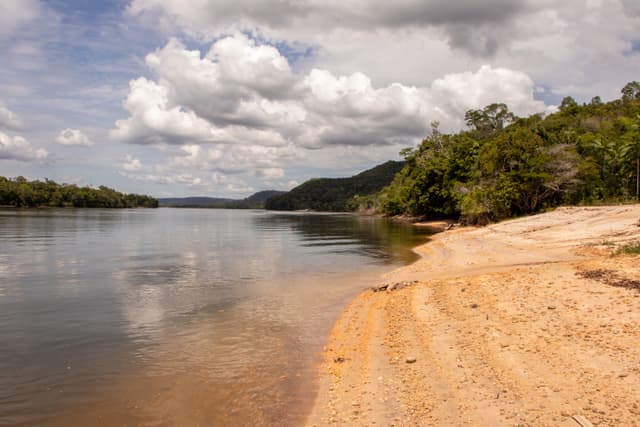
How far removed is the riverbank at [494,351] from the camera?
6.98 metres

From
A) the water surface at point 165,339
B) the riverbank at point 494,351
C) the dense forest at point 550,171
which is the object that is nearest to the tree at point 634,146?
the dense forest at point 550,171

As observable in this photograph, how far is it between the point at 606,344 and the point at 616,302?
3.09 metres

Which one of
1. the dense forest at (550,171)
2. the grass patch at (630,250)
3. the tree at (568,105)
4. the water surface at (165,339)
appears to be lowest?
the water surface at (165,339)

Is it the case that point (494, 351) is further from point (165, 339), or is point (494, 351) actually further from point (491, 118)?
point (491, 118)

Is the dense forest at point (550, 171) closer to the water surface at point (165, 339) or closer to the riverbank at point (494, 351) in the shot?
the water surface at point (165, 339)

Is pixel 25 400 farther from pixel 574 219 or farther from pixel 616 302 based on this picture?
pixel 574 219

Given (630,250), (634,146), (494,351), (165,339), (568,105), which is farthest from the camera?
(568,105)

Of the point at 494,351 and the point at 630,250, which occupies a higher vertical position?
the point at 630,250

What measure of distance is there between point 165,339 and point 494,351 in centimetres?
977

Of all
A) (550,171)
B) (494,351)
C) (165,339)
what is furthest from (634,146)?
(165,339)

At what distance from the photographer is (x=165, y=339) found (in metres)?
13.1

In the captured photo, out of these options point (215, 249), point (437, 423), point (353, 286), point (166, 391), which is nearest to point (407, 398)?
point (437, 423)

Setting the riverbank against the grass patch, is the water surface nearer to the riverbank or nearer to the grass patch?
the riverbank

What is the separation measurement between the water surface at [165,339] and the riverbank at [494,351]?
1.22 meters
